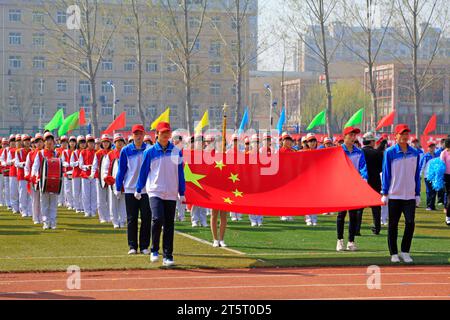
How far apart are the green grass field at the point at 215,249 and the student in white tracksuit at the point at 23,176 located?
1.64 m

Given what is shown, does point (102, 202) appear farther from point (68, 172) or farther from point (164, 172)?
point (164, 172)

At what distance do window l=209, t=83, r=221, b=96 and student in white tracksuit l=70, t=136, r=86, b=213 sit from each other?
73637 millimetres

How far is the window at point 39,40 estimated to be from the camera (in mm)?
95562

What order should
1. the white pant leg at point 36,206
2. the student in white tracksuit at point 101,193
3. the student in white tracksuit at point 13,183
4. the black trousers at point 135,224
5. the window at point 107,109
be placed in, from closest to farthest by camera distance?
the black trousers at point 135,224
the white pant leg at point 36,206
the student in white tracksuit at point 101,193
the student in white tracksuit at point 13,183
the window at point 107,109

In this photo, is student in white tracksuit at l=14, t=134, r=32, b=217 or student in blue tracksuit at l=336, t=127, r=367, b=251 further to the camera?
student in white tracksuit at l=14, t=134, r=32, b=217

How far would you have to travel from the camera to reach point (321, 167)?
16.8 m

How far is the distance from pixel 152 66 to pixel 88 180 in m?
74.8

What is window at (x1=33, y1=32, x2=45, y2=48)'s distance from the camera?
95.6m

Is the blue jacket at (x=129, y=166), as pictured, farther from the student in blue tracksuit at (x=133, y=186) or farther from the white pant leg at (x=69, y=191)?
the white pant leg at (x=69, y=191)

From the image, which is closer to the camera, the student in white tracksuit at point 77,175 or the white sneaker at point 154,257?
the white sneaker at point 154,257

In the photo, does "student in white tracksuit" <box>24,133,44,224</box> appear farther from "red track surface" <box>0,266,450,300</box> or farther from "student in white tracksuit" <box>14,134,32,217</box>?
"red track surface" <box>0,266,450,300</box>

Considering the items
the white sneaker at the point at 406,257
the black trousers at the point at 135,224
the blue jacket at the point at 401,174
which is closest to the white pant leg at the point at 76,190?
the black trousers at the point at 135,224

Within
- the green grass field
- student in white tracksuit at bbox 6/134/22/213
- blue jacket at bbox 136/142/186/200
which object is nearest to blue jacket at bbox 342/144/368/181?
the green grass field

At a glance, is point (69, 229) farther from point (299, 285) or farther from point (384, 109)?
point (384, 109)
